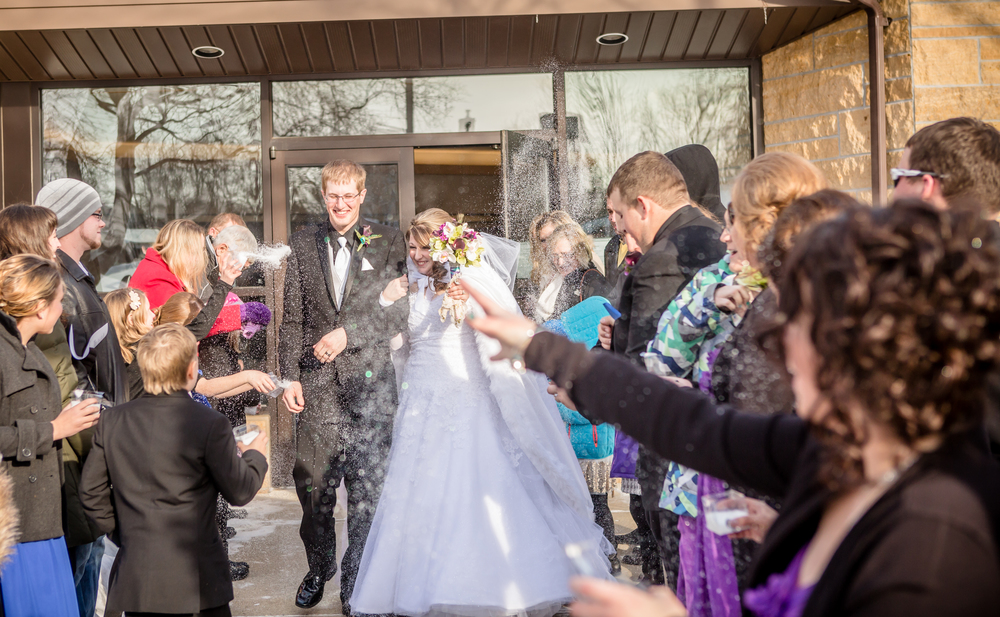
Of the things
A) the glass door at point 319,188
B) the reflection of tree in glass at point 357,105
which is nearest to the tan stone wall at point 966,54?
the reflection of tree in glass at point 357,105

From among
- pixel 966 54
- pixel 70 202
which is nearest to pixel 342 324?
pixel 70 202

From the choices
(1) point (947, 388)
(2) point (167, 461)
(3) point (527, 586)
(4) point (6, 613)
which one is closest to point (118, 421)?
(2) point (167, 461)

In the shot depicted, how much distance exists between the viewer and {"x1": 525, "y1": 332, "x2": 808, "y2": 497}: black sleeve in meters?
1.39

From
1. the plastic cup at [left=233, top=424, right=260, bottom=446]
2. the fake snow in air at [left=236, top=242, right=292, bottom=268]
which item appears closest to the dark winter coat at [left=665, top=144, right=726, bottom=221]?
the plastic cup at [left=233, top=424, right=260, bottom=446]

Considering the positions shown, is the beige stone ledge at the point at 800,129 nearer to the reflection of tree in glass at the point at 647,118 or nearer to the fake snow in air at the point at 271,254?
the reflection of tree in glass at the point at 647,118

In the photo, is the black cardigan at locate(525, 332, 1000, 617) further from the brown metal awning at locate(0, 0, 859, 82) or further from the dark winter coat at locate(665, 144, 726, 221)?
the brown metal awning at locate(0, 0, 859, 82)

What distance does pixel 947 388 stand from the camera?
0.90 m

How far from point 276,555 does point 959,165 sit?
14.1ft

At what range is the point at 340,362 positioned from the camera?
424cm

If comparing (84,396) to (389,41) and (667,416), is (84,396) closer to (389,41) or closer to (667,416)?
(667,416)

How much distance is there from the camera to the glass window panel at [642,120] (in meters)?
6.41

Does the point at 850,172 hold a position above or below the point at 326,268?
above

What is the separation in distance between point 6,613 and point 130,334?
5.18 feet

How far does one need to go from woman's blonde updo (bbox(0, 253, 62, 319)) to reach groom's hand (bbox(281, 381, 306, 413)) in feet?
4.67
